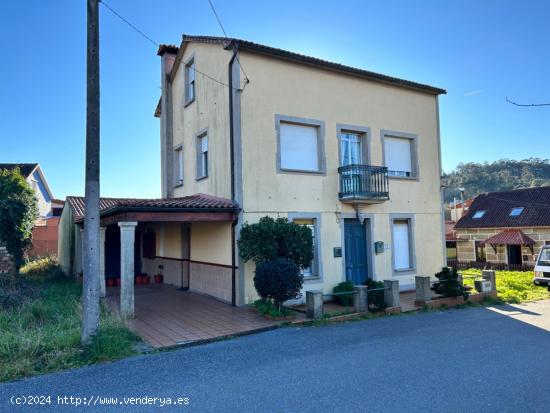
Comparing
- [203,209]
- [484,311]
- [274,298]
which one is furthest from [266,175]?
[484,311]

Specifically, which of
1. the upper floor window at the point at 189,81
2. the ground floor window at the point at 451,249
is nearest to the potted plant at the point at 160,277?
the upper floor window at the point at 189,81

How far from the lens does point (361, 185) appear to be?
1252cm

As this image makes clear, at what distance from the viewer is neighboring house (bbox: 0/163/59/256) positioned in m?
25.4

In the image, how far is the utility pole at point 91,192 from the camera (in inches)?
275

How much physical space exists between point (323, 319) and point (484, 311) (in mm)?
4712

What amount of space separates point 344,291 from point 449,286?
3.07 m

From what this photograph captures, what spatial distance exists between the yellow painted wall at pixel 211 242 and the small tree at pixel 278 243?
4.07ft

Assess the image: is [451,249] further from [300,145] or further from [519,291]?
[300,145]

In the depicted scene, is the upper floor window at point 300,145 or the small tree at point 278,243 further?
the upper floor window at point 300,145

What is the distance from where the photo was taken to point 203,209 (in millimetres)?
10516

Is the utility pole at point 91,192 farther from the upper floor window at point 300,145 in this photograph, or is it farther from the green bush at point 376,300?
A: the green bush at point 376,300

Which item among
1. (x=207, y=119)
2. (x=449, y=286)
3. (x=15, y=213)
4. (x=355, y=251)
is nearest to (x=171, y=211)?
(x=207, y=119)

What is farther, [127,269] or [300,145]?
[300,145]

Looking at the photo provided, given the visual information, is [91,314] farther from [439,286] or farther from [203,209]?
[439,286]
